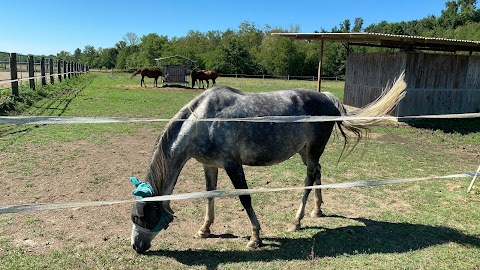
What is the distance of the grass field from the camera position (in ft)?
11.8

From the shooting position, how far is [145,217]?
11.3 ft

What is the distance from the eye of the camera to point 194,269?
3.40 metres

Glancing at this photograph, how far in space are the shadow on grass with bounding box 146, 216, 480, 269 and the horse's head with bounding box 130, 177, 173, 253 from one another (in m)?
0.20

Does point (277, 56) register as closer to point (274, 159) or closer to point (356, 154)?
point (356, 154)

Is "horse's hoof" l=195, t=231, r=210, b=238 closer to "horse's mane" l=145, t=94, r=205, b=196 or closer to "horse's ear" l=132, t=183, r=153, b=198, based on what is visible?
"horse's mane" l=145, t=94, r=205, b=196

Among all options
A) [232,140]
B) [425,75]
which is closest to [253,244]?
[232,140]

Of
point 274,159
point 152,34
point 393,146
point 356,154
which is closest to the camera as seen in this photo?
point 274,159

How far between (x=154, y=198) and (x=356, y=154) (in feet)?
19.9

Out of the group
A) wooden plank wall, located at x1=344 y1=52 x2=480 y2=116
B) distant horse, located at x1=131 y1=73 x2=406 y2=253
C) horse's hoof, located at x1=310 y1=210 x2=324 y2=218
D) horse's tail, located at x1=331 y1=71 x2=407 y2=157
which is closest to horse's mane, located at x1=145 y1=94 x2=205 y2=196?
distant horse, located at x1=131 y1=73 x2=406 y2=253

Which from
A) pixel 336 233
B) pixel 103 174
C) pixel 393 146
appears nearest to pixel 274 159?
pixel 336 233

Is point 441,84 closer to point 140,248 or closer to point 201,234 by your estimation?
point 201,234

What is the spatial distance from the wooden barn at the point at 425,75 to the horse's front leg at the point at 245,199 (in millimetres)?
10066

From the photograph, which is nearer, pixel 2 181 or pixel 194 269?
pixel 194 269

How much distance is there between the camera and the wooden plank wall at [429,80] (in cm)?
1335
